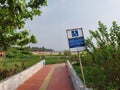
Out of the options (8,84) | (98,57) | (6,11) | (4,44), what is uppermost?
(6,11)

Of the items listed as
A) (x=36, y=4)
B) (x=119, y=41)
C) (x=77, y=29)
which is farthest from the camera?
(x=36, y=4)

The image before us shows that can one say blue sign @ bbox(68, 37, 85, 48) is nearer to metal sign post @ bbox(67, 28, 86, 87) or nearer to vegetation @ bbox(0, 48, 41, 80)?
metal sign post @ bbox(67, 28, 86, 87)

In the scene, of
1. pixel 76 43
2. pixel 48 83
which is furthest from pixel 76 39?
pixel 48 83

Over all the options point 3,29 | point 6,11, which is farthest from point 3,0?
point 3,29

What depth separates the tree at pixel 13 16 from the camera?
14.8 metres

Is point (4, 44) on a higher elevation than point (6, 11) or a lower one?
lower

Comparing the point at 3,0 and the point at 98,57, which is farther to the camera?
the point at 98,57

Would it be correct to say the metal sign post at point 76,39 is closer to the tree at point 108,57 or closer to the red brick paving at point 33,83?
the tree at point 108,57

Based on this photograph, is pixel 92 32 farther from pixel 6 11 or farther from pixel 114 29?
pixel 6 11

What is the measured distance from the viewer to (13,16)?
52.2 ft

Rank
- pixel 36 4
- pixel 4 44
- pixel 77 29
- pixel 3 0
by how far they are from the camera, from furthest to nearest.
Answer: pixel 4 44 → pixel 36 4 → pixel 3 0 → pixel 77 29

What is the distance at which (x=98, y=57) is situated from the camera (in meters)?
16.6

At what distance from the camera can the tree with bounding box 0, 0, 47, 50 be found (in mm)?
14792

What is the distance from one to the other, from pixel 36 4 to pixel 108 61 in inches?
211
